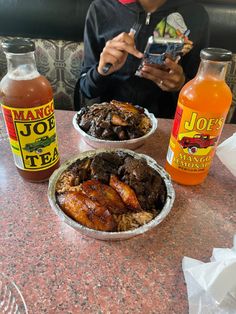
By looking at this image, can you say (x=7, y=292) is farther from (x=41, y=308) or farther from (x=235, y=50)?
(x=235, y=50)

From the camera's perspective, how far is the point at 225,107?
0.55m

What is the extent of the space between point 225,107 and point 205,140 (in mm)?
81

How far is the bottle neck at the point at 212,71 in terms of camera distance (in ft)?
1.75

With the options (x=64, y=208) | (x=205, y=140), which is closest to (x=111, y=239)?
(x=64, y=208)

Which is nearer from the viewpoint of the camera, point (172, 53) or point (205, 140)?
point (205, 140)

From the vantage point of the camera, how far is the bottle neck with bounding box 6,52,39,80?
53cm

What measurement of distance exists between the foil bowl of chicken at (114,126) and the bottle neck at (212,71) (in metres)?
0.27

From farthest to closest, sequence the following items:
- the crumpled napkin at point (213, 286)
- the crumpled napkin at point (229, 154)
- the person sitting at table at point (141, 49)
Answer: the person sitting at table at point (141, 49) → the crumpled napkin at point (229, 154) → the crumpled napkin at point (213, 286)

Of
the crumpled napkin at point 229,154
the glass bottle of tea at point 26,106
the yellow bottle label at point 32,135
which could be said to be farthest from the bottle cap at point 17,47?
the crumpled napkin at point 229,154

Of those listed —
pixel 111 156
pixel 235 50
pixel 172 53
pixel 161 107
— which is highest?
pixel 172 53

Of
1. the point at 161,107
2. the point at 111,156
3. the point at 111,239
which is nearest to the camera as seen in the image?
the point at 111,239

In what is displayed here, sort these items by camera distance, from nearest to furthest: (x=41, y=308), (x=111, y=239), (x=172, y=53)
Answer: (x=41, y=308)
(x=111, y=239)
(x=172, y=53)

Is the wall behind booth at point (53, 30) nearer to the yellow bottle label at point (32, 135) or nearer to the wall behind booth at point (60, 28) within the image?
the wall behind booth at point (60, 28)

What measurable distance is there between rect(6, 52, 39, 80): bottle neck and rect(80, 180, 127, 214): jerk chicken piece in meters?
0.26
